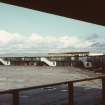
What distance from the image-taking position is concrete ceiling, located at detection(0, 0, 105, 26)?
4.84m

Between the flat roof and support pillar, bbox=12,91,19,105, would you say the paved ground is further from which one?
support pillar, bbox=12,91,19,105

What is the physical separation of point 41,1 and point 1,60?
2988 inches

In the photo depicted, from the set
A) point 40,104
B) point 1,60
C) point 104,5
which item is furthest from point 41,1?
point 1,60

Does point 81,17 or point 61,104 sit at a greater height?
point 81,17

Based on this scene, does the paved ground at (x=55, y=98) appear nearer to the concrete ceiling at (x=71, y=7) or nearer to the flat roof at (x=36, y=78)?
the flat roof at (x=36, y=78)

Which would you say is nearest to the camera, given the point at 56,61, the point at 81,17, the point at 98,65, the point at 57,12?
the point at 57,12

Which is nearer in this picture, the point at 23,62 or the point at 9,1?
the point at 9,1

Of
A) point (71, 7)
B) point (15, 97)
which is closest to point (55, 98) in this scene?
point (71, 7)

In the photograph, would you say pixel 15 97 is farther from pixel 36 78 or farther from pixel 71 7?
pixel 36 78

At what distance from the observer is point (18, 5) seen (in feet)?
15.8

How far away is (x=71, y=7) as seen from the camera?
5520 millimetres

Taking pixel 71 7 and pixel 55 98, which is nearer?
pixel 71 7

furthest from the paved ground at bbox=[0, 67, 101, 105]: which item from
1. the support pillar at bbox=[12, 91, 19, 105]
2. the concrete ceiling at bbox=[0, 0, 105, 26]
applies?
the support pillar at bbox=[12, 91, 19, 105]

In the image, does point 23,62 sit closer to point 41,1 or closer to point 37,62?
point 37,62
